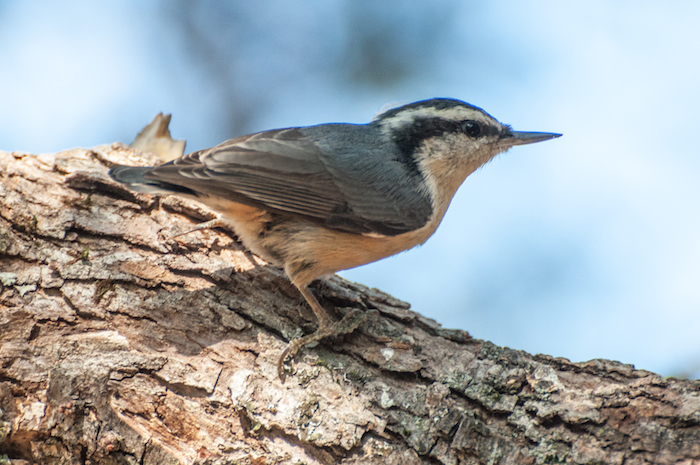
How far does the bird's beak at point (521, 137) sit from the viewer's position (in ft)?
11.0

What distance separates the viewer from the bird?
8.95ft

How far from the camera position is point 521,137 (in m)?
3.37

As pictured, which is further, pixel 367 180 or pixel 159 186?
pixel 367 180

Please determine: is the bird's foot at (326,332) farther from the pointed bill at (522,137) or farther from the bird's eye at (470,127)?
the pointed bill at (522,137)

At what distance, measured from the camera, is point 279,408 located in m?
2.33

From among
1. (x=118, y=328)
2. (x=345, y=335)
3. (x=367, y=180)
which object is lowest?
(x=118, y=328)

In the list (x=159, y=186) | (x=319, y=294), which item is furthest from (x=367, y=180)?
(x=159, y=186)

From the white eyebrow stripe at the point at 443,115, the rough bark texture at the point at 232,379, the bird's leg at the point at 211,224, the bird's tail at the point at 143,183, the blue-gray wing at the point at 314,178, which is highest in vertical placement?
the white eyebrow stripe at the point at 443,115

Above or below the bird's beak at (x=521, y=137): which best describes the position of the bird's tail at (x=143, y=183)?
below

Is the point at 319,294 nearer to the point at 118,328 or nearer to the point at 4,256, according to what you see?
the point at 118,328

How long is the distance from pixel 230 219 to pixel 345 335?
36.0 inches

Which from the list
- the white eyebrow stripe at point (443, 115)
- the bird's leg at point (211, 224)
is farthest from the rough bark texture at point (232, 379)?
the white eyebrow stripe at point (443, 115)

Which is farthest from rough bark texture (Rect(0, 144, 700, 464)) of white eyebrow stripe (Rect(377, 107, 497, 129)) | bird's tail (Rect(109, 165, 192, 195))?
white eyebrow stripe (Rect(377, 107, 497, 129))

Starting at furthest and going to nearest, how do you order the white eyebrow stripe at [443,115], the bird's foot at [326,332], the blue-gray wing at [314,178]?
the white eyebrow stripe at [443,115] < the blue-gray wing at [314,178] < the bird's foot at [326,332]
